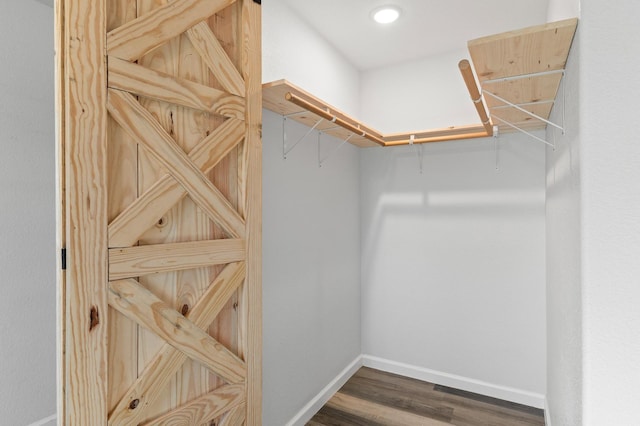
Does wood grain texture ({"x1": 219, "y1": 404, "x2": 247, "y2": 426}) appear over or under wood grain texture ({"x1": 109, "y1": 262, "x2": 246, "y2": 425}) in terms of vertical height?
under

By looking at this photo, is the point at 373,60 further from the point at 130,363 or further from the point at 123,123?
the point at 130,363

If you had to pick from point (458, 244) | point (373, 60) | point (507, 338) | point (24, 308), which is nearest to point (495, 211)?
point (458, 244)

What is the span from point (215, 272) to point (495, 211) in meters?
2.16

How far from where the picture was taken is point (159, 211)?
1.13 meters

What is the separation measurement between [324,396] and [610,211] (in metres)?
2.22

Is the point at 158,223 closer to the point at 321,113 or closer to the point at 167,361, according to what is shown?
the point at 167,361

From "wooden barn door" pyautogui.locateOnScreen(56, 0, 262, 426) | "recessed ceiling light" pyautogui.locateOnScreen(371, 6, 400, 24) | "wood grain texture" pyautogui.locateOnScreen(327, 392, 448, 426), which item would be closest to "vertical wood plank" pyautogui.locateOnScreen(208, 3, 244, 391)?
"wooden barn door" pyautogui.locateOnScreen(56, 0, 262, 426)

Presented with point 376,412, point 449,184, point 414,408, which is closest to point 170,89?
point 449,184

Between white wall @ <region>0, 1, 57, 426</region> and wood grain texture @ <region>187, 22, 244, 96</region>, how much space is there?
575 mm

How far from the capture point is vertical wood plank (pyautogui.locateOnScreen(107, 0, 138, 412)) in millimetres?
1026

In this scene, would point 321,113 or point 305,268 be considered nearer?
point 321,113

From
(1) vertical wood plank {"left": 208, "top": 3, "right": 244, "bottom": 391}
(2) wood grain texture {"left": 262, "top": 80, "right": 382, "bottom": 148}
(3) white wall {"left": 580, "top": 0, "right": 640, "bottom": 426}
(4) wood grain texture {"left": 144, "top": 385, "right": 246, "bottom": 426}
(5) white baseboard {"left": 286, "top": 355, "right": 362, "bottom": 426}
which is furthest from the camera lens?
(5) white baseboard {"left": 286, "top": 355, "right": 362, "bottom": 426}

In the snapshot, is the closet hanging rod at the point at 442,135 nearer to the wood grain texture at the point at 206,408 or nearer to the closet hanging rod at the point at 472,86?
the closet hanging rod at the point at 472,86

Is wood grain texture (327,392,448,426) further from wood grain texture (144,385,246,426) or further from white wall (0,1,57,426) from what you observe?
white wall (0,1,57,426)
